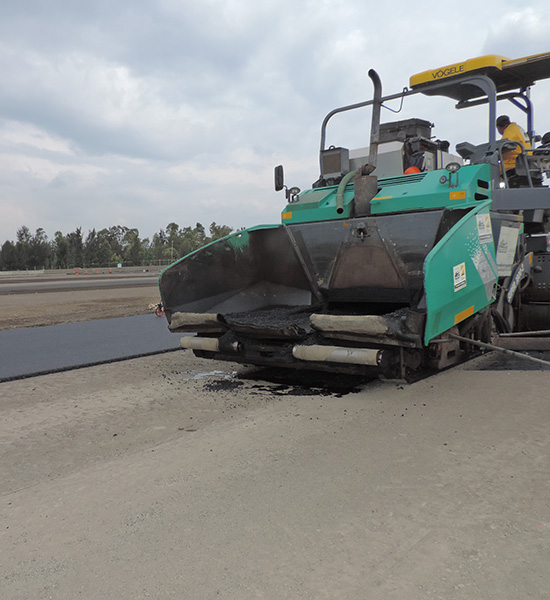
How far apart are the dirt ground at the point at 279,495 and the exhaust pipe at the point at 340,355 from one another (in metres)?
0.31

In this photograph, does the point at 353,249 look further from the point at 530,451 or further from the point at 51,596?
the point at 51,596

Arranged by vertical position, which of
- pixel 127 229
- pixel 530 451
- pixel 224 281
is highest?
pixel 127 229

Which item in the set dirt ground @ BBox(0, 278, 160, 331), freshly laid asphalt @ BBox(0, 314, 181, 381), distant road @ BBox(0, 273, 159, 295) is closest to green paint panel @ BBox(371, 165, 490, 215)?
freshly laid asphalt @ BBox(0, 314, 181, 381)

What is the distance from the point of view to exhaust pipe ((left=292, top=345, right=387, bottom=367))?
154 inches

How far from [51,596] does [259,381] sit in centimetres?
314

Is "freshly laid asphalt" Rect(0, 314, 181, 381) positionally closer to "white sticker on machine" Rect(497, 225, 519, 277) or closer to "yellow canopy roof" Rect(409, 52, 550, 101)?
"white sticker on machine" Rect(497, 225, 519, 277)

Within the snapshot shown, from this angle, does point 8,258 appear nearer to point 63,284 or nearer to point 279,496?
point 63,284

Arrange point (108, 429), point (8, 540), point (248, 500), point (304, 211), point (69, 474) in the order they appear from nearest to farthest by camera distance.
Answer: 1. point (8, 540)
2. point (248, 500)
3. point (69, 474)
4. point (108, 429)
5. point (304, 211)

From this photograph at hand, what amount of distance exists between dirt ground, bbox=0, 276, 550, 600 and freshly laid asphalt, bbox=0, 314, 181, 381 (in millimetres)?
1378

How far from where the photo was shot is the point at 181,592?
1805mm

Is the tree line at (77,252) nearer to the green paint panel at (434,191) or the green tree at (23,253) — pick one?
the green tree at (23,253)

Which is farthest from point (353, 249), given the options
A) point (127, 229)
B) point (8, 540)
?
point (127, 229)

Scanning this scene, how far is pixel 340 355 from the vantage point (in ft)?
13.3

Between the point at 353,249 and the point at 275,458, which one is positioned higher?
the point at 353,249
